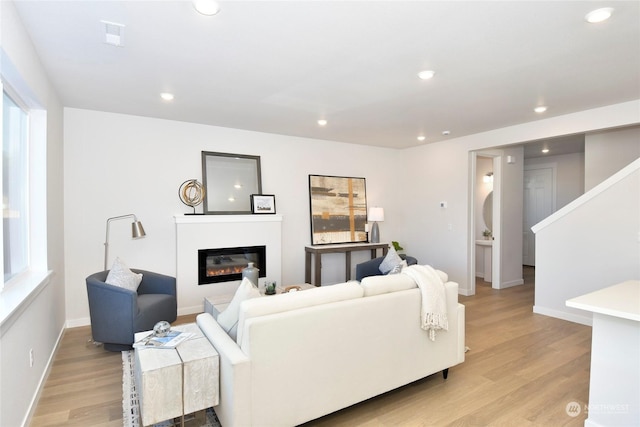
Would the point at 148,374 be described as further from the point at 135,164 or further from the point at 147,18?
the point at 135,164

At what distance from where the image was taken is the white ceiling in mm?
2125

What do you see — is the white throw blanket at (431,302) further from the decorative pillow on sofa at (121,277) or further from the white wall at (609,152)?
the white wall at (609,152)

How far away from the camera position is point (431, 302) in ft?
8.59

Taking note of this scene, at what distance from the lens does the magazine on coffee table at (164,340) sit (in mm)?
2201

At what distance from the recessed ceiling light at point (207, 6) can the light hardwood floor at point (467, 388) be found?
8.63ft

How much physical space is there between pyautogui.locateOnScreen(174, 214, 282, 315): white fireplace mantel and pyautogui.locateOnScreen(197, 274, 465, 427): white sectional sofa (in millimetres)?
2266

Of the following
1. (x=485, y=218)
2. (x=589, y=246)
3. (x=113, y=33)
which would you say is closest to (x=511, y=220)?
(x=485, y=218)

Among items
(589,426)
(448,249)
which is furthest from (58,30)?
(448,249)

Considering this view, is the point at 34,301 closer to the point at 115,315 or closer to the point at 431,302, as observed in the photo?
the point at 115,315

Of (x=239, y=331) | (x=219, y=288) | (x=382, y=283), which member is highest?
(x=382, y=283)

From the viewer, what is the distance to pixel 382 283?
8.30 ft

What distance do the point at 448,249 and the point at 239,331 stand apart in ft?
15.6
